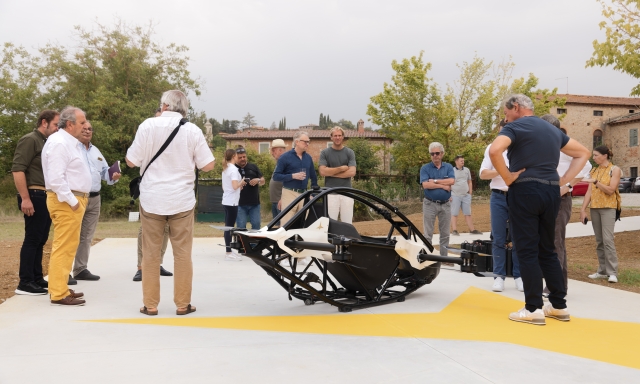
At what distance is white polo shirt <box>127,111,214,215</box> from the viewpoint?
5055mm

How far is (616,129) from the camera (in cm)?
5906

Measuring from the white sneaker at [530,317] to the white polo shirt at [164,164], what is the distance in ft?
10.2

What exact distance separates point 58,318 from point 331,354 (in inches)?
102

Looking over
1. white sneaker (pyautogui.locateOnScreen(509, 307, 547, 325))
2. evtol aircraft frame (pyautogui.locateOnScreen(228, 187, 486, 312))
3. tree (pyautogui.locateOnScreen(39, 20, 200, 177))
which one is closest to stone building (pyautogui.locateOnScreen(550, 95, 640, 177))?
tree (pyautogui.locateOnScreen(39, 20, 200, 177))

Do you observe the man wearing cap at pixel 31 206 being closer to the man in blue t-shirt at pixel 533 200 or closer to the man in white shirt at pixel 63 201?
the man in white shirt at pixel 63 201

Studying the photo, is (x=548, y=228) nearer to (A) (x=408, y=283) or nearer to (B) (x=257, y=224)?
(A) (x=408, y=283)

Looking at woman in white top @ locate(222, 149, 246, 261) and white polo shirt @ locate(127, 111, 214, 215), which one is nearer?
white polo shirt @ locate(127, 111, 214, 215)

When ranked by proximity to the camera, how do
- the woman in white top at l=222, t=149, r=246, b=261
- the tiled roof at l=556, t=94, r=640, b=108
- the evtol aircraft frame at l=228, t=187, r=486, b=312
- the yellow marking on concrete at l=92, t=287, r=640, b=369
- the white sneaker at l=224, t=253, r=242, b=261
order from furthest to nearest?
the tiled roof at l=556, t=94, r=640, b=108
the white sneaker at l=224, t=253, r=242, b=261
the woman in white top at l=222, t=149, r=246, b=261
the evtol aircraft frame at l=228, t=187, r=486, b=312
the yellow marking on concrete at l=92, t=287, r=640, b=369

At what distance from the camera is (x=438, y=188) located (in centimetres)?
844

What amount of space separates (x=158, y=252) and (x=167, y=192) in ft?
1.86

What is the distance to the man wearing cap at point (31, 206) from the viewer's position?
5.95 metres

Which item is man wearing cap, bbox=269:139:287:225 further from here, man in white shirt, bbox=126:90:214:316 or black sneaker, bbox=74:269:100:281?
man in white shirt, bbox=126:90:214:316

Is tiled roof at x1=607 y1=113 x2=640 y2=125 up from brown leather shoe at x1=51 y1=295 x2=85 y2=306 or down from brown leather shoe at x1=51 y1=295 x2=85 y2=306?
up

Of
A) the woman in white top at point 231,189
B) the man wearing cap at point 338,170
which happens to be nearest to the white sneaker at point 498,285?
the man wearing cap at point 338,170
